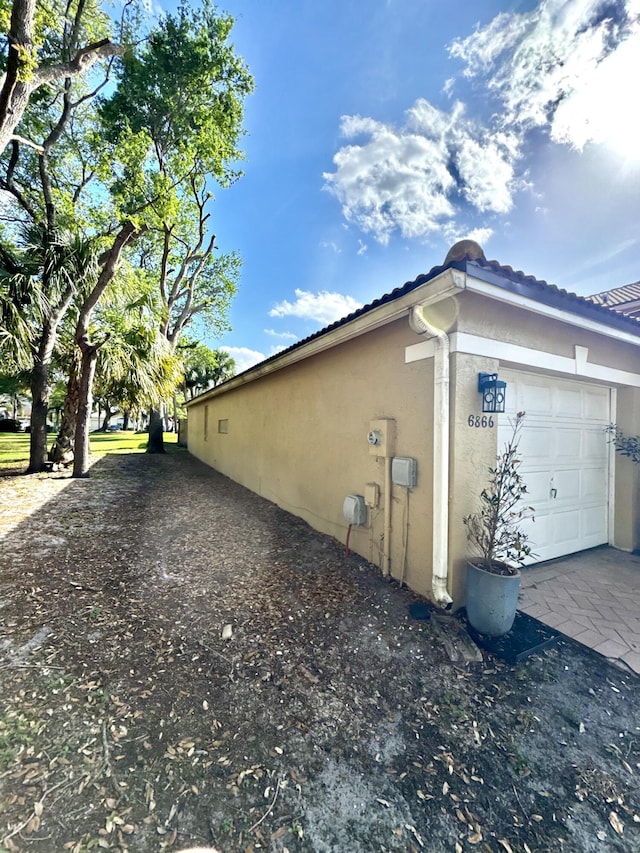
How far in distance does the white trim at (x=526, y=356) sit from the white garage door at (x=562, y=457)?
218 millimetres

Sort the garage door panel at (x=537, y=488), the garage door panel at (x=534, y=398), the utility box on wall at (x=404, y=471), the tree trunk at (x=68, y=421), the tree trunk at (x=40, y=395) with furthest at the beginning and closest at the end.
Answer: the tree trunk at (x=68, y=421)
the tree trunk at (x=40, y=395)
the garage door panel at (x=537, y=488)
the garage door panel at (x=534, y=398)
the utility box on wall at (x=404, y=471)

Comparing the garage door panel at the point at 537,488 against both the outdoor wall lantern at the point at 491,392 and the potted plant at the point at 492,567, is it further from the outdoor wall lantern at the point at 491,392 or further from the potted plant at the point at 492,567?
Result: the outdoor wall lantern at the point at 491,392

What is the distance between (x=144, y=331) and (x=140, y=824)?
11156 millimetres

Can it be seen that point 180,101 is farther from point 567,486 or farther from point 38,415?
point 567,486

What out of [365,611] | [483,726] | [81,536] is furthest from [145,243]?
[483,726]

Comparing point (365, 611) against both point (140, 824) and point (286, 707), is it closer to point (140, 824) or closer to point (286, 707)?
point (286, 707)

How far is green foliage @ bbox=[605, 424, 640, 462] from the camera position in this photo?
494 centimetres

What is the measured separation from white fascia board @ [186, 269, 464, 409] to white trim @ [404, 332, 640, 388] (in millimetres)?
425

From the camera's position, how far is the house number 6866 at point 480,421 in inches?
A: 134

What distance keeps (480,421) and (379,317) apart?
5.12ft

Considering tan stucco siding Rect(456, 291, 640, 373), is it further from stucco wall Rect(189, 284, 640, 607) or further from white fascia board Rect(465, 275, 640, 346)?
white fascia board Rect(465, 275, 640, 346)

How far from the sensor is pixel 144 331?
34.6ft

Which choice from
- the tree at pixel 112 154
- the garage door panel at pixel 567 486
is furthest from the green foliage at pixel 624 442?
the tree at pixel 112 154

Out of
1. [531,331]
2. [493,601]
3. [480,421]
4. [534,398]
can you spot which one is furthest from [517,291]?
[493,601]
